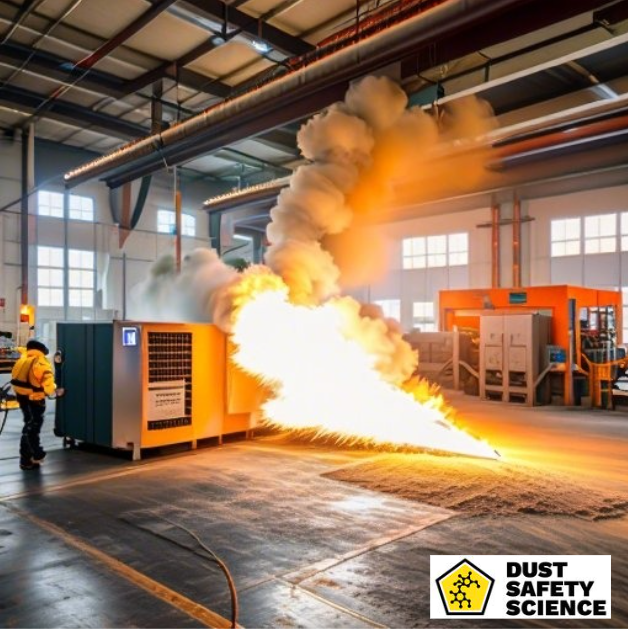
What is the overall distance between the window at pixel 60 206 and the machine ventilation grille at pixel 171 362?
38.5ft

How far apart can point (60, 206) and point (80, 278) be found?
2.37 metres

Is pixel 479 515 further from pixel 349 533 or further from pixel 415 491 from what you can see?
pixel 349 533

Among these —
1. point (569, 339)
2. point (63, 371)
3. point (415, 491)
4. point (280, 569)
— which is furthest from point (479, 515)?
point (569, 339)

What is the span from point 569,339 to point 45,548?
1304cm

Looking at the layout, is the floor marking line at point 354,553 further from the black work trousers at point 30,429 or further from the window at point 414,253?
the window at point 414,253

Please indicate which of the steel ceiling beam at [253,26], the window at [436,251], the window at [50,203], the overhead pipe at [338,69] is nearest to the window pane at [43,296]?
the window at [50,203]

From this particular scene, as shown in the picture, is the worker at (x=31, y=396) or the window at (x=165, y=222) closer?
the worker at (x=31, y=396)

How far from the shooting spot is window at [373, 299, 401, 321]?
23266 millimetres

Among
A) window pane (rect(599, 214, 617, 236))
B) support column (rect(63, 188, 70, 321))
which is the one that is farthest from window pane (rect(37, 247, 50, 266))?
window pane (rect(599, 214, 617, 236))

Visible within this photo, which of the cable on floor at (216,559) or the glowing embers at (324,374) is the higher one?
the glowing embers at (324,374)

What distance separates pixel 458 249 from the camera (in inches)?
846

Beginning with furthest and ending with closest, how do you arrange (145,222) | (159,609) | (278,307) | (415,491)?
(145,222)
(278,307)
(415,491)
(159,609)

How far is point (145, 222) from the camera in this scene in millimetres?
20234

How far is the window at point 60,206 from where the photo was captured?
58.9 ft
